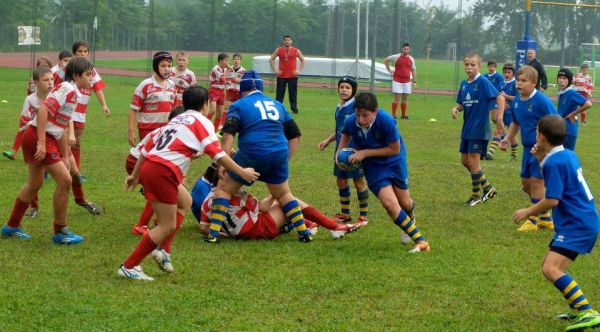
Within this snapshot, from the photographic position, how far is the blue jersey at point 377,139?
856 cm

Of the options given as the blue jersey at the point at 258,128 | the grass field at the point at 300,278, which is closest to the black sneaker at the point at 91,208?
the grass field at the point at 300,278

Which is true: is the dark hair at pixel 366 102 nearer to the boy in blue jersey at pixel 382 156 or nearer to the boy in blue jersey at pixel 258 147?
the boy in blue jersey at pixel 382 156

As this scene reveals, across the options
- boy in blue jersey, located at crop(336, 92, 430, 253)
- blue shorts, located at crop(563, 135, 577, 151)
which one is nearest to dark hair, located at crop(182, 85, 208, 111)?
boy in blue jersey, located at crop(336, 92, 430, 253)

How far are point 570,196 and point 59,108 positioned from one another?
15.8 ft

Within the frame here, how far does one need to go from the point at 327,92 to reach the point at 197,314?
2994 centimetres

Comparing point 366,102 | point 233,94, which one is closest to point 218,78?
point 233,94

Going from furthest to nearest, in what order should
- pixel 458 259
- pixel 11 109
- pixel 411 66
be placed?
pixel 411 66
pixel 11 109
pixel 458 259

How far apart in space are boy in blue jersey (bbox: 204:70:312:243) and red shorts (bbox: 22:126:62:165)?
5.22ft

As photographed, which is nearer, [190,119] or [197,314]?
[197,314]

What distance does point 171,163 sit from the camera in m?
7.12

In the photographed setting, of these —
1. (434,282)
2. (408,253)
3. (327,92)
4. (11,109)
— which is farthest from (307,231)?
(327,92)

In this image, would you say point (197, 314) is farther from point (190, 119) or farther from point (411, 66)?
point (411, 66)

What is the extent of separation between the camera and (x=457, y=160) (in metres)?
16.0

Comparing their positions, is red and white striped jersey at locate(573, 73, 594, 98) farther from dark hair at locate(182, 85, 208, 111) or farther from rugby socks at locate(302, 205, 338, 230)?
dark hair at locate(182, 85, 208, 111)
